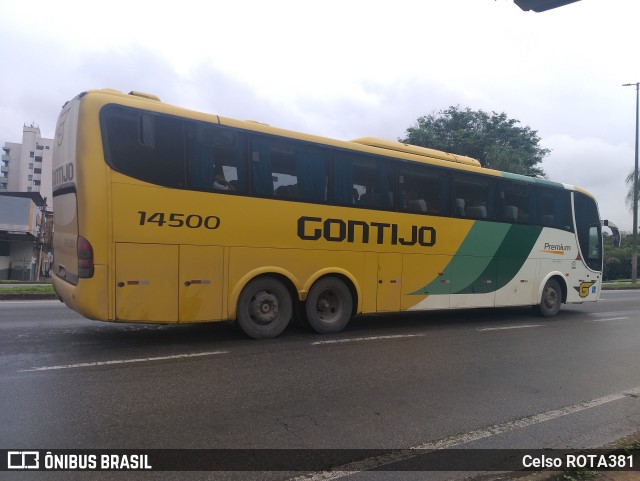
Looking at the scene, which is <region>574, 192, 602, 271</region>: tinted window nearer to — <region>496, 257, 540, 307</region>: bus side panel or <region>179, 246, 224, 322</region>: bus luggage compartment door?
<region>496, 257, 540, 307</region>: bus side panel

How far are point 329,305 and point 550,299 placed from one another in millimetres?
6707

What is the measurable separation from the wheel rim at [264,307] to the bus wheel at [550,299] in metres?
7.40

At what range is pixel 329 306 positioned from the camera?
27.3ft

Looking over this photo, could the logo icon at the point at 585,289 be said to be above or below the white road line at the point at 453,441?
above

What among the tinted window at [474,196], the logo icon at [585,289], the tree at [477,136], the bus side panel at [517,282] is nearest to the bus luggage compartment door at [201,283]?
the tinted window at [474,196]

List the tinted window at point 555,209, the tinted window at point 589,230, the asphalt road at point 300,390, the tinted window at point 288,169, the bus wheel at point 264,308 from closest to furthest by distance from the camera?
1. the asphalt road at point 300,390
2. the bus wheel at point 264,308
3. the tinted window at point 288,169
4. the tinted window at point 555,209
5. the tinted window at point 589,230

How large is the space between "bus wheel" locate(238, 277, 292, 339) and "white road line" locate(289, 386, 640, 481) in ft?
12.8

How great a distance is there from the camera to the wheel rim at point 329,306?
8.22 meters

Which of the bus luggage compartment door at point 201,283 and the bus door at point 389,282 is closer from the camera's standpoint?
the bus luggage compartment door at point 201,283

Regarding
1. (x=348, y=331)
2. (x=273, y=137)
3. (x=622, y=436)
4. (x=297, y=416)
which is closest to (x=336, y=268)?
(x=348, y=331)

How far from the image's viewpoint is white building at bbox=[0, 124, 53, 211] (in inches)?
3285

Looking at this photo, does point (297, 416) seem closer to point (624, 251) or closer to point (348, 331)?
point (348, 331)

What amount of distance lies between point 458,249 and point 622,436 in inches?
233

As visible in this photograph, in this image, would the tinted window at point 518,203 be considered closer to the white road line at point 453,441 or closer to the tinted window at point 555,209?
the tinted window at point 555,209
